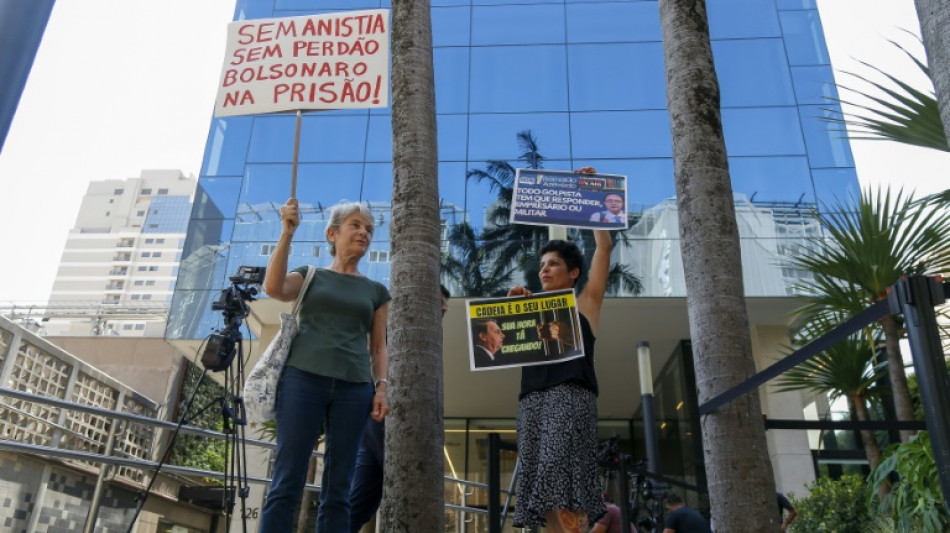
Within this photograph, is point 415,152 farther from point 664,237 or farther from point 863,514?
point 664,237

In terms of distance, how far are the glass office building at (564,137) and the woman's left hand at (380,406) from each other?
9.86m

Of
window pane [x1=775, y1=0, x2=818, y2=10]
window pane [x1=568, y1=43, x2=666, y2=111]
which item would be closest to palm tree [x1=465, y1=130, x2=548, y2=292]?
window pane [x1=568, y1=43, x2=666, y2=111]

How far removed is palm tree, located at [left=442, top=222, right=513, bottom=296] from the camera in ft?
44.8

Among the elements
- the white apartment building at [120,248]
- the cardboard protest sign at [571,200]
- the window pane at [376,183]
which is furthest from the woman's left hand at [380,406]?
the white apartment building at [120,248]

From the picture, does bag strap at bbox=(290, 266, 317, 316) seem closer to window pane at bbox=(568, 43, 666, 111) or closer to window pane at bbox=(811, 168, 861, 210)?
window pane at bbox=(811, 168, 861, 210)

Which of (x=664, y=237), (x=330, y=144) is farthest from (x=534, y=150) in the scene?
(x=330, y=144)

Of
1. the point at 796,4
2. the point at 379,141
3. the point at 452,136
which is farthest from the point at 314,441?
the point at 796,4

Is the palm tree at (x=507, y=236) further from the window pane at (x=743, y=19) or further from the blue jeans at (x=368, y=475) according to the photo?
the blue jeans at (x=368, y=475)

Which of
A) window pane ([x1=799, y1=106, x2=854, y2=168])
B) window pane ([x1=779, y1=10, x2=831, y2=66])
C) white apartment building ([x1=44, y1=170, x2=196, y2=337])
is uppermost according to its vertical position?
white apartment building ([x1=44, y1=170, x2=196, y2=337])

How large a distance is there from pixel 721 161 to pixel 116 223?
187 metres

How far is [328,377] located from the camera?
12.4ft

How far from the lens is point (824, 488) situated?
994 centimetres

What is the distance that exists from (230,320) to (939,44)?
137 inches

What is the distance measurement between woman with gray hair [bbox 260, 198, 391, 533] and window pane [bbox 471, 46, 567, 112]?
11.7 meters
